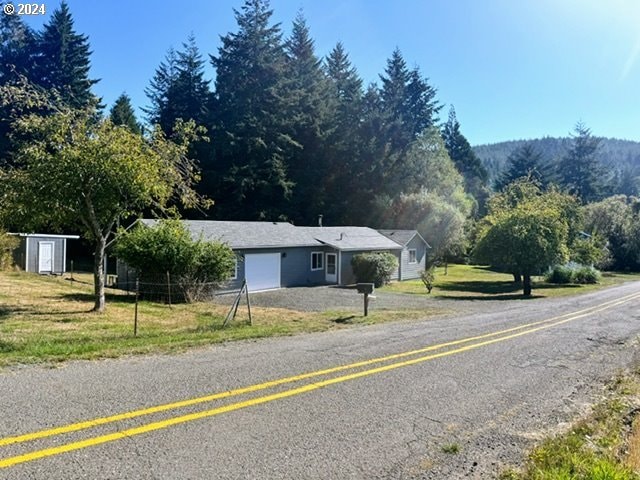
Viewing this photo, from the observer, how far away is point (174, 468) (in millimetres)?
4047

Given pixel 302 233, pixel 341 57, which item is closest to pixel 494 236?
pixel 302 233

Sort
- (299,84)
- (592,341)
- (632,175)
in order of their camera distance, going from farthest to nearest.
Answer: (632,175), (299,84), (592,341)

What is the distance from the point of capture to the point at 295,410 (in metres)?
5.57

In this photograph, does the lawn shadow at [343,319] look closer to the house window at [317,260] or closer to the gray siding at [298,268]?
the gray siding at [298,268]

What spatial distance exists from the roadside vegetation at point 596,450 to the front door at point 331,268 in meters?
21.8

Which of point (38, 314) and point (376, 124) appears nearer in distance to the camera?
point (38, 314)

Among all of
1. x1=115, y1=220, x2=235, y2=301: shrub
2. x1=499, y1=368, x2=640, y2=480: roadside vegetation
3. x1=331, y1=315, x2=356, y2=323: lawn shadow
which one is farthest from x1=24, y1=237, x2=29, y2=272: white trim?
x1=499, y1=368, x2=640, y2=480: roadside vegetation

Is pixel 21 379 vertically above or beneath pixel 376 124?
beneath

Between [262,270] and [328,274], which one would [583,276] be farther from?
[262,270]

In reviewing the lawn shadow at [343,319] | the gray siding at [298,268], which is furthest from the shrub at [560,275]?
the lawn shadow at [343,319]

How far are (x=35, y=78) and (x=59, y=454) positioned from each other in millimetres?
46782

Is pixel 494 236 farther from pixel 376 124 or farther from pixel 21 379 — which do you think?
pixel 21 379

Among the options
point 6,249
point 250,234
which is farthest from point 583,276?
point 6,249

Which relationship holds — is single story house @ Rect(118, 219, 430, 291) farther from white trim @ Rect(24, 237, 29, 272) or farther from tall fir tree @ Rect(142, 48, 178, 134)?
tall fir tree @ Rect(142, 48, 178, 134)
